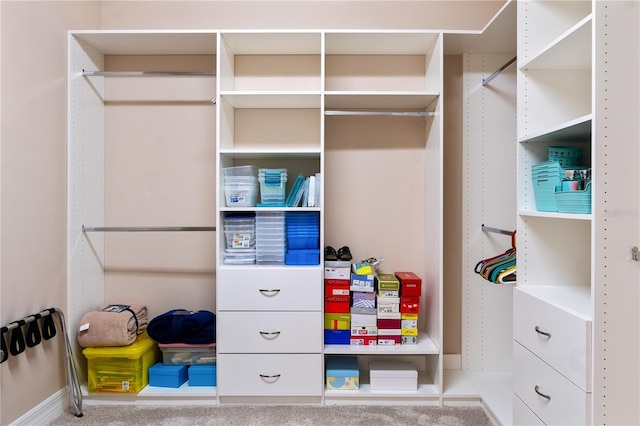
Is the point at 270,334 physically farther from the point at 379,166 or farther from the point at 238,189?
the point at 379,166

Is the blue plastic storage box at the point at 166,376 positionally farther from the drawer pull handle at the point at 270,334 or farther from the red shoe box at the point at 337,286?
the red shoe box at the point at 337,286

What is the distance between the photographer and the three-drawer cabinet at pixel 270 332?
95.0 inches

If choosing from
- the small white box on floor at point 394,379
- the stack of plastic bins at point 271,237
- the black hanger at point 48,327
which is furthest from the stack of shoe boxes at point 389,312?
the black hanger at point 48,327

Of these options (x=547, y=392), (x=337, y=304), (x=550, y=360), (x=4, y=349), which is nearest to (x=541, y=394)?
(x=547, y=392)

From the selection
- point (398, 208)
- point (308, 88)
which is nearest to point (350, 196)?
point (398, 208)

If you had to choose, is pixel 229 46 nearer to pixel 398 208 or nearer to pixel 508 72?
pixel 398 208

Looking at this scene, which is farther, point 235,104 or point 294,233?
point 235,104

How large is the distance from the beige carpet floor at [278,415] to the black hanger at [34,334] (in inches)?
19.2

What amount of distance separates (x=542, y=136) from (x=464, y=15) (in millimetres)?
1397

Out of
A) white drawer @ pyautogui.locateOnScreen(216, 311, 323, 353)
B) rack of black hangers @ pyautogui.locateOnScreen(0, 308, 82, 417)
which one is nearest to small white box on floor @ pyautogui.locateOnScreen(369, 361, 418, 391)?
white drawer @ pyautogui.locateOnScreen(216, 311, 323, 353)

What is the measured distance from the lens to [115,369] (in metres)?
2.46

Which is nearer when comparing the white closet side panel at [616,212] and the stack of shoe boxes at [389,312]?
the white closet side panel at [616,212]

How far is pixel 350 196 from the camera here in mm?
2822

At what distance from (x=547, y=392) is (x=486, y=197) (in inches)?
55.8
